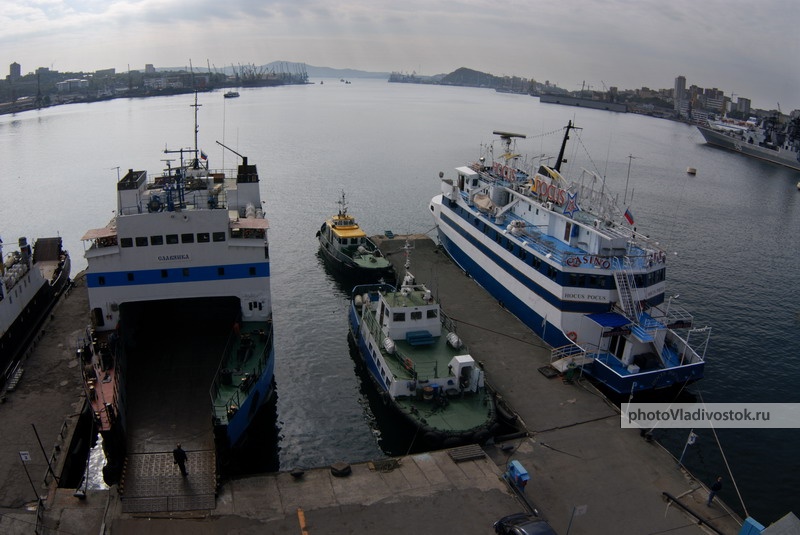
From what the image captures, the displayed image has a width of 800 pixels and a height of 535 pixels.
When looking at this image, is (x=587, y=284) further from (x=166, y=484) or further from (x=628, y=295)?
(x=166, y=484)

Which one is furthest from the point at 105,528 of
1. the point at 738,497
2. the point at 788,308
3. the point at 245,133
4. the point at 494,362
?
the point at 245,133

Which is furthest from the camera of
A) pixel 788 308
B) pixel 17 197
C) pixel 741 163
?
pixel 741 163

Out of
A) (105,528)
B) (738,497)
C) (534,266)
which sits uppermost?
(534,266)

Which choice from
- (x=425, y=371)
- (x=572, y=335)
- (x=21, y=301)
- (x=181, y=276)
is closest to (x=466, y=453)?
(x=425, y=371)

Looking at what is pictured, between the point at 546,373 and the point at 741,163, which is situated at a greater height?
the point at 741,163

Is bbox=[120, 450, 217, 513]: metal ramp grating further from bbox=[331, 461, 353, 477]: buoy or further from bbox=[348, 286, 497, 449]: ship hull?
bbox=[348, 286, 497, 449]: ship hull

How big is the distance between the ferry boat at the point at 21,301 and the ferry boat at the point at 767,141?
494 ft

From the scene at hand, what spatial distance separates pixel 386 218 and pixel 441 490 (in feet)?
178

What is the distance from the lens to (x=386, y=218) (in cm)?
7212

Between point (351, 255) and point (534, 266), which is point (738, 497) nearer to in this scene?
point (534, 266)

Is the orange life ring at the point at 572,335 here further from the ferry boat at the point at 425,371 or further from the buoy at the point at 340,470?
the buoy at the point at 340,470

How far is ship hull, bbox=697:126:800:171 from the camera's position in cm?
13175

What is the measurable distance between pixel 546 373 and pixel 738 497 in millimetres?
10130

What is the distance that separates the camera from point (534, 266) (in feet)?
119
